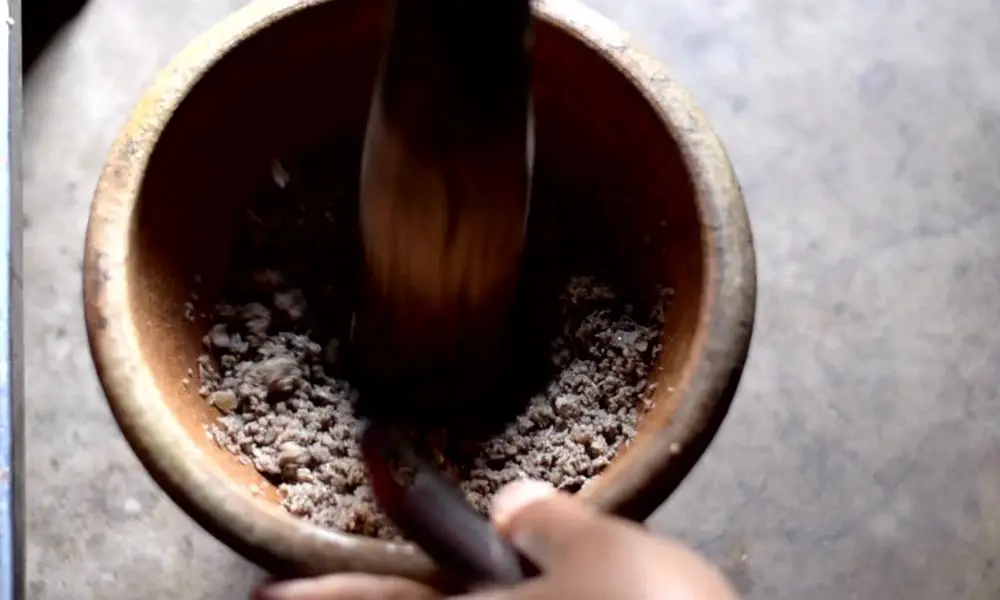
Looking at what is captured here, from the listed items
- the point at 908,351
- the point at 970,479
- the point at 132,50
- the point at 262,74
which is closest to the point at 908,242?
the point at 908,351

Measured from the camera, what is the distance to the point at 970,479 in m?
1.29

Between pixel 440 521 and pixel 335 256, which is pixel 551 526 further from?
pixel 335 256

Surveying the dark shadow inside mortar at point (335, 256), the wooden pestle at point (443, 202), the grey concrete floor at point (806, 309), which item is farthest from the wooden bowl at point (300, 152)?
the grey concrete floor at point (806, 309)

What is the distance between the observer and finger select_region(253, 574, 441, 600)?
668 mm

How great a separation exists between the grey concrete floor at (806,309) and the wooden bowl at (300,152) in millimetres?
466

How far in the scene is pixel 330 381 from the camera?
878 millimetres

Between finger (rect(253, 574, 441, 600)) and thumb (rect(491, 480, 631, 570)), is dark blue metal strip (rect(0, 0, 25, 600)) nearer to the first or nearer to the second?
finger (rect(253, 574, 441, 600))

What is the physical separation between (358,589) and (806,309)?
2.68 feet

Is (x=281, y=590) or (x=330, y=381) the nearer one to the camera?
(x=281, y=590)

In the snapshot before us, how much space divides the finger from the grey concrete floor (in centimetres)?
55

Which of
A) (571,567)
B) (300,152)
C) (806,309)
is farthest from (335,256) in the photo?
(806,309)

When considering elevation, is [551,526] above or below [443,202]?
below

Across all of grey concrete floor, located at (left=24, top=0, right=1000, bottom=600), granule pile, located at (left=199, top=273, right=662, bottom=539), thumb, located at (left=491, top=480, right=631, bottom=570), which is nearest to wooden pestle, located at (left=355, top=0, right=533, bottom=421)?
granule pile, located at (left=199, top=273, right=662, bottom=539)

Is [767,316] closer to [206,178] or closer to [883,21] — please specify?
[883,21]
